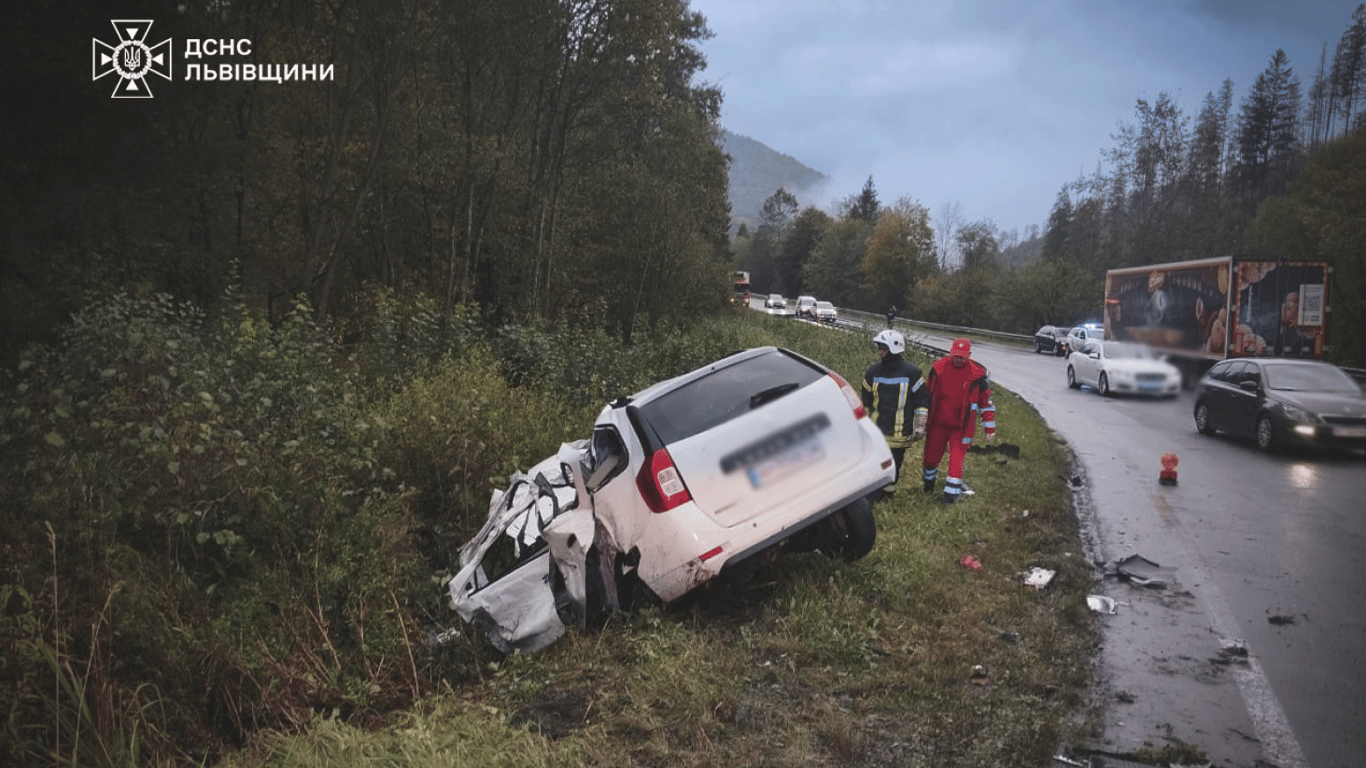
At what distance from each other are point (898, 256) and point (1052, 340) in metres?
37.2

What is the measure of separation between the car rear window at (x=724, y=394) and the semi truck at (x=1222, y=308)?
2727 mm

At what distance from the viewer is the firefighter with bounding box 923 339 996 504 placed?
9070mm

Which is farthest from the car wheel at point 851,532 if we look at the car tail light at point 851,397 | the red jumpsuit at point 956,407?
the red jumpsuit at point 956,407

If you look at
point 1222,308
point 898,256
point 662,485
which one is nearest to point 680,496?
point 662,485

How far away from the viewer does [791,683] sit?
4.65 m

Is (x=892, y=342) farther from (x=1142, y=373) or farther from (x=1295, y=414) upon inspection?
(x=1295, y=414)

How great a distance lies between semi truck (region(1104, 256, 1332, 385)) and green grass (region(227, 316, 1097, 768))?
1888 millimetres

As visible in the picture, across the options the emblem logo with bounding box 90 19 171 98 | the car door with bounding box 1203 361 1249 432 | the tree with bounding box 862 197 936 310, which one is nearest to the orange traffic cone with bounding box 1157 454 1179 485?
the car door with bounding box 1203 361 1249 432

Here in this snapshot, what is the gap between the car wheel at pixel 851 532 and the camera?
6.49 meters

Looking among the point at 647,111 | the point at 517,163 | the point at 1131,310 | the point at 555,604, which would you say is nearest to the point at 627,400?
the point at 555,604

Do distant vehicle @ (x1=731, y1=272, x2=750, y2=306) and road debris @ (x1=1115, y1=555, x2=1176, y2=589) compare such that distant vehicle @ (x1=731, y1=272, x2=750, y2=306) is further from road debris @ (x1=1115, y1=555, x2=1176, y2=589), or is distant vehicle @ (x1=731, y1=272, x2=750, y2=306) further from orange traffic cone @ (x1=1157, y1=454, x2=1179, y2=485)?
road debris @ (x1=1115, y1=555, x2=1176, y2=589)

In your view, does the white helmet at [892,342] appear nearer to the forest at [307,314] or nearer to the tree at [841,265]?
the forest at [307,314]

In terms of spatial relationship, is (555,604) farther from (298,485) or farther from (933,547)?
(933,547)

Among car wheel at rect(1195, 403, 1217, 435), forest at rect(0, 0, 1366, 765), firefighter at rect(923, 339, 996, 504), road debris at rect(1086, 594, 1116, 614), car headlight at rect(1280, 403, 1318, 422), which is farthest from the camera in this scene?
car wheel at rect(1195, 403, 1217, 435)
